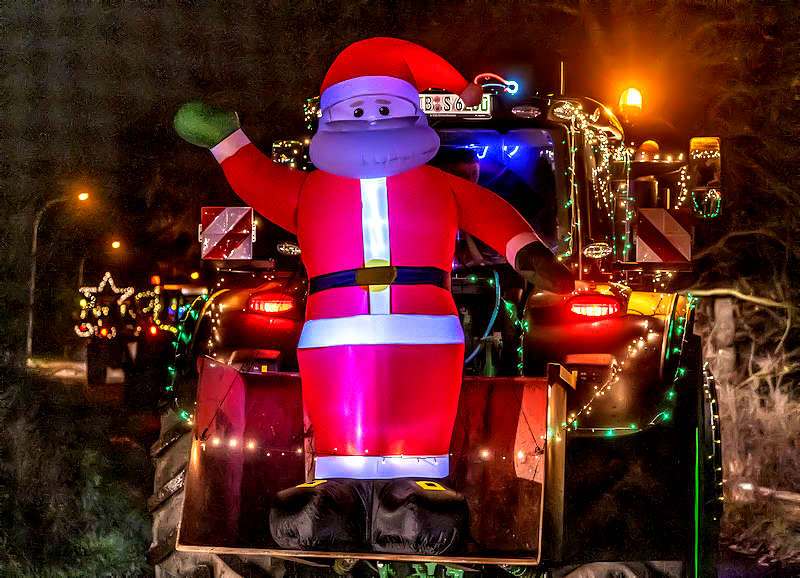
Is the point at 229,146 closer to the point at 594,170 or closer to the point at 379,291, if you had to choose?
the point at 379,291

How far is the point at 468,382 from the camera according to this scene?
377cm

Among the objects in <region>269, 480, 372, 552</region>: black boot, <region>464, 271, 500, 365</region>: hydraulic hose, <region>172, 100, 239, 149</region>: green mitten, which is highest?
<region>172, 100, 239, 149</region>: green mitten

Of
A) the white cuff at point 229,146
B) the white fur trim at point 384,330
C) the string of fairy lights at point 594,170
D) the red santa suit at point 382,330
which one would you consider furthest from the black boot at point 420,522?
the string of fairy lights at point 594,170

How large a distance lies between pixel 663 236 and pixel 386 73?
2.24 meters

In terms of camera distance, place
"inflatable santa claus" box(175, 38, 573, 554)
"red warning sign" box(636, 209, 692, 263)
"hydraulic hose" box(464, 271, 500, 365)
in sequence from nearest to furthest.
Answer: "inflatable santa claus" box(175, 38, 573, 554), "hydraulic hose" box(464, 271, 500, 365), "red warning sign" box(636, 209, 692, 263)

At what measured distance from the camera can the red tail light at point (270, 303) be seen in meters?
4.21

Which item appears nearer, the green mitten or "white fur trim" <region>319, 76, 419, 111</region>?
"white fur trim" <region>319, 76, 419, 111</region>

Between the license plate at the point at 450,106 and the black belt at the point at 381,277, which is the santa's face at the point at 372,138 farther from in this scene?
the license plate at the point at 450,106

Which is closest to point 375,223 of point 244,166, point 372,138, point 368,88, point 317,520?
point 372,138

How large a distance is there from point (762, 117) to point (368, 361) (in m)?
8.03

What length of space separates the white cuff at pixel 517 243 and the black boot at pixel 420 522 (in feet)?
3.06

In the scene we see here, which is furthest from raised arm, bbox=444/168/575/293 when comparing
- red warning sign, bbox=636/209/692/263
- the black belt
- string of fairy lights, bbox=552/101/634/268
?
red warning sign, bbox=636/209/692/263

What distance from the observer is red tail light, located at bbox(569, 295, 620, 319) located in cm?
418

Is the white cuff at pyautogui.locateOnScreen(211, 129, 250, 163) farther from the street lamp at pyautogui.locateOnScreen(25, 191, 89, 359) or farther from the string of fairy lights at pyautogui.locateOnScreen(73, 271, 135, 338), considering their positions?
the street lamp at pyautogui.locateOnScreen(25, 191, 89, 359)
